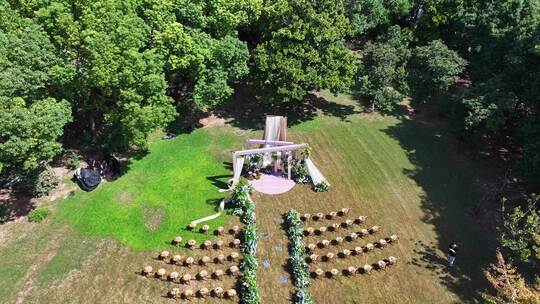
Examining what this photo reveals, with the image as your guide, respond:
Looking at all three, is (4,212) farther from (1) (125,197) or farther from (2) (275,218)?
(2) (275,218)

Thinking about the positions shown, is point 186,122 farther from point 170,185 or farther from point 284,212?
point 284,212

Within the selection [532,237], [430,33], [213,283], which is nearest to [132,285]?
[213,283]

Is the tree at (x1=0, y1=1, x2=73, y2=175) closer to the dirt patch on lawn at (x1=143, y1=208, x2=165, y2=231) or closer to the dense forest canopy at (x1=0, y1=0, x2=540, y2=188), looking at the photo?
the dense forest canopy at (x1=0, y1=0, x2=540, y2=188)

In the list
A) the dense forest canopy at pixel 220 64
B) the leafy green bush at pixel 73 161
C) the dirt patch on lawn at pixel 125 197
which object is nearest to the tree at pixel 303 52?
the dense forest canopy at pixel 220 64

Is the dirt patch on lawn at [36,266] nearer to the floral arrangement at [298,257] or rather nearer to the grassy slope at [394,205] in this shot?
the grassy slope at [394,205]

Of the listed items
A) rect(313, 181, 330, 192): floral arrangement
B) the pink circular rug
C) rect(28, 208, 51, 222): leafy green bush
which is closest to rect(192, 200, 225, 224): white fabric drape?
the pink circular rug
